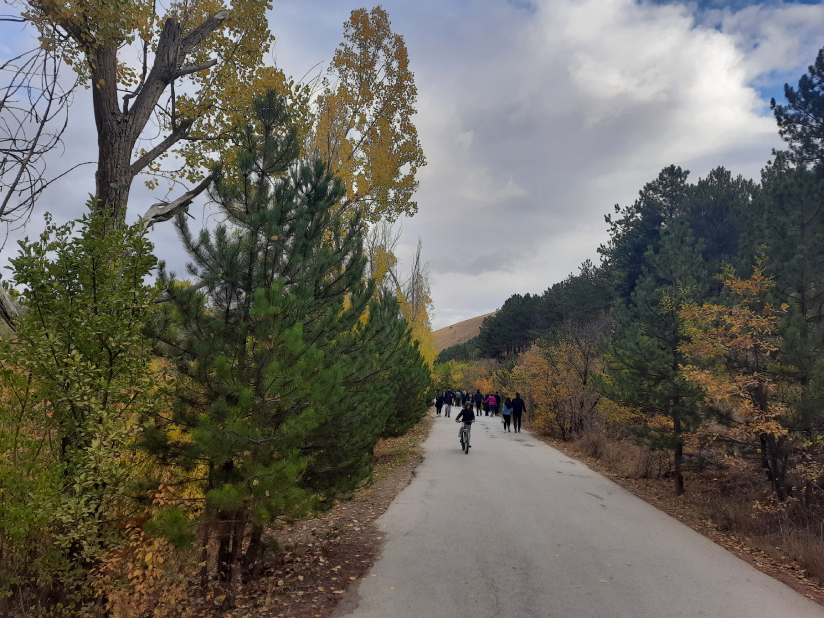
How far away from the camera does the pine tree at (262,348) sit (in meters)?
4.21

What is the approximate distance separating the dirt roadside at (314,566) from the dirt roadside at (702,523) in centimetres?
532

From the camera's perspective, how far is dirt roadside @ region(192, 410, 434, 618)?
4.55m

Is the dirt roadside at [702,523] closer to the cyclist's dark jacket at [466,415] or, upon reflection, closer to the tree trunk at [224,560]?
the cyclist's dark jacket at [466,415]

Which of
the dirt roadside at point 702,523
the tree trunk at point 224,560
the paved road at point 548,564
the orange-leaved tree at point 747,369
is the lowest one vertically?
the dirt roadside at point 702,523

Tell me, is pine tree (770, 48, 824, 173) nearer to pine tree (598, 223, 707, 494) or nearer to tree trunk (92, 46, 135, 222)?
pine tree (598, 223, 707, 494)

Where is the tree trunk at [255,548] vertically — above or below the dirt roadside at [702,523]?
above

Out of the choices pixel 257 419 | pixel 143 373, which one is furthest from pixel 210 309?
pixel 257 419

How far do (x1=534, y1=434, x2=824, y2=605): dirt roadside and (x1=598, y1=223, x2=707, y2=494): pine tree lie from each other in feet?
2.15

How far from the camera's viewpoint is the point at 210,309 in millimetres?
4988

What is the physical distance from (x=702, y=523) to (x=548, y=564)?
4.49 metres

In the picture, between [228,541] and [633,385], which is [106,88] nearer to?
[228,541]

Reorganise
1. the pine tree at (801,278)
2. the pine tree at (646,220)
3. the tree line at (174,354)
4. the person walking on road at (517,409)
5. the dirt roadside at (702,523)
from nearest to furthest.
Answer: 1. the tree line at (174,354)
2. the dirt roadside at (702,523)
3. the pine tree at (801,278)
4. the person walking on road at (517,409)
5. the pine tree at (646,220)

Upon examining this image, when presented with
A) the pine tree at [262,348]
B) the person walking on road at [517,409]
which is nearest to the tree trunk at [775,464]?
the pine tree at [262,348]

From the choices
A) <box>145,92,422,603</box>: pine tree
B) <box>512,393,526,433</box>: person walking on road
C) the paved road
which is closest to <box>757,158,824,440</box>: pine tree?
the paved road
